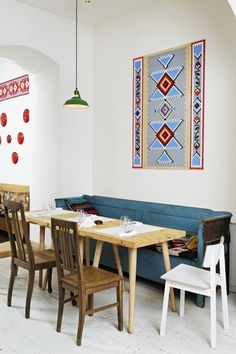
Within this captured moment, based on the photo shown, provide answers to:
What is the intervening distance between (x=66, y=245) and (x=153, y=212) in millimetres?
1732

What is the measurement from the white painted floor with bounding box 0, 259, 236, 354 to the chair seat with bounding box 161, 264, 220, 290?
42cm

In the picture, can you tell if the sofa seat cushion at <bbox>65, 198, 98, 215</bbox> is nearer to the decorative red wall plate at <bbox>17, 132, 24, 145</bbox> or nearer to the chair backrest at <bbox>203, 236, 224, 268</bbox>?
the decorative red wall plate at <bbox>17, 132, 24, 145</bbox>

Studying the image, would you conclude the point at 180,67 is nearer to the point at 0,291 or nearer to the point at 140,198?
the point at 140,198

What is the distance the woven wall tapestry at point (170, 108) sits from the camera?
13.3 ft

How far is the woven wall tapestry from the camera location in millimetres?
4043

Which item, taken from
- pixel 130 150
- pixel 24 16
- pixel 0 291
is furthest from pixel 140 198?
pixel 24 16

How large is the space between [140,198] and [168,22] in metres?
2.13

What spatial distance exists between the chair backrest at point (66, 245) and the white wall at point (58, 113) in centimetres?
224

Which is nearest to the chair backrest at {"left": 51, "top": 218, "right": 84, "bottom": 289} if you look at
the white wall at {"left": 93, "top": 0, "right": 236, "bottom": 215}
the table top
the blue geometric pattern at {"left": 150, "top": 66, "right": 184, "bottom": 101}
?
the table top

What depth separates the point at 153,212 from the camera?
432 cm

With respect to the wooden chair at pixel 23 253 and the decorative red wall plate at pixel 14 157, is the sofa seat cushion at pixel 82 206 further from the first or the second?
the decorative red wall plate at pixel 14 157

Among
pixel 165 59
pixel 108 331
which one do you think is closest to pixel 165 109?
pixel 165 59

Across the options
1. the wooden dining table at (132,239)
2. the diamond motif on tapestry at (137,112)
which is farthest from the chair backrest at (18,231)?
the diamond motif on tapestry at (137,112)

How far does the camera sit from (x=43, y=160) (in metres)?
5.37
